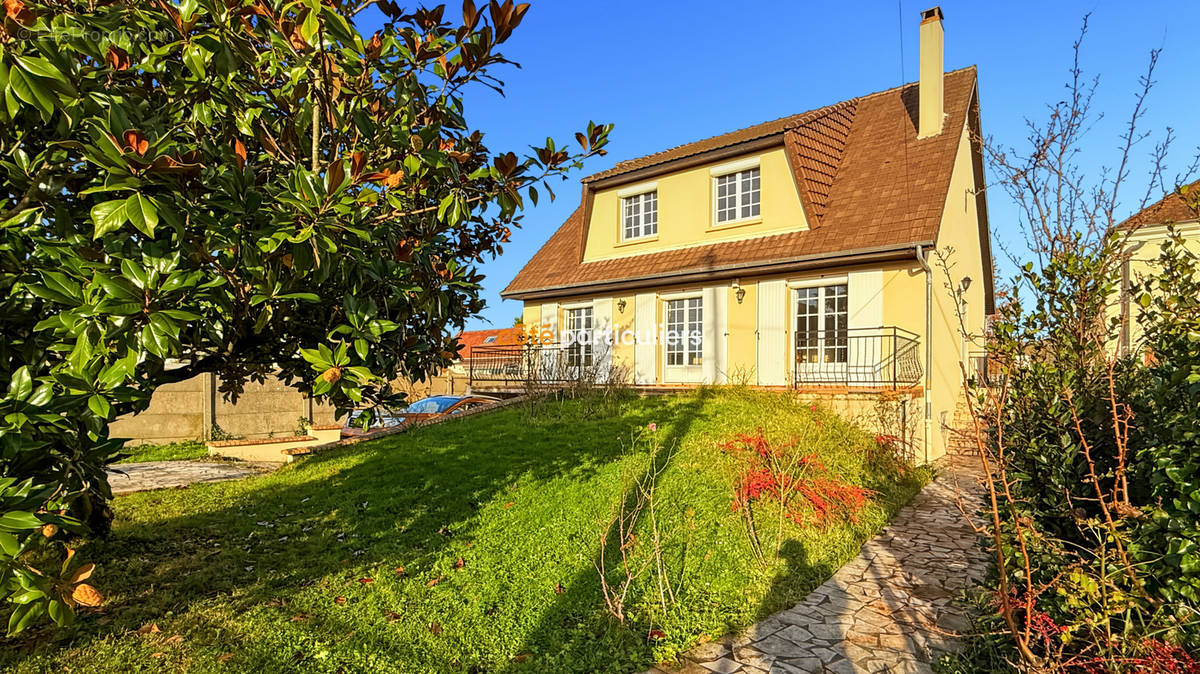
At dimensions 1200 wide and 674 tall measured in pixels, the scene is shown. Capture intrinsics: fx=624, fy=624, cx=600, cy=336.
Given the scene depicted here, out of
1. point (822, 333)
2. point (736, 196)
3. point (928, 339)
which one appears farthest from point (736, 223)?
point (928, 339)

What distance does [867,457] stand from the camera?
9523 mm

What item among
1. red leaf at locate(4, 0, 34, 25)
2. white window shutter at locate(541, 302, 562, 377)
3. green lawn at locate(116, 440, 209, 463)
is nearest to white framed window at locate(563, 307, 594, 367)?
white window shutter at locate(541, 302, 562, 377)

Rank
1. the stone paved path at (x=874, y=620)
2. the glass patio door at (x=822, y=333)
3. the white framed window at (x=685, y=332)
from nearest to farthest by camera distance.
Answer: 1. the stone paved path at (x=874, y=620)
2. the glass patio door at (x=822, y=333)
3. the white framed window at (x=685, y=332)

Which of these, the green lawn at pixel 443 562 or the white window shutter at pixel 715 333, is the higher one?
the white window shutter at pixel 715 333

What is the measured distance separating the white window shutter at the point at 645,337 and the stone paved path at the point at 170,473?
335 inches

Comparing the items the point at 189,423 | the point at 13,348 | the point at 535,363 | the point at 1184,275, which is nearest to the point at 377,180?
the point at 13,348

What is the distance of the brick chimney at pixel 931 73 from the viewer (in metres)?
13.2

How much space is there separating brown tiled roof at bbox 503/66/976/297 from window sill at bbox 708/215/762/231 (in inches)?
16.6

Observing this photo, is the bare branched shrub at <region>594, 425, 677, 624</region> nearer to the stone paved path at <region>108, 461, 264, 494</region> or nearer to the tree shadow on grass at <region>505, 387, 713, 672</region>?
the tree shadow on grass at <region>505, 387, 713, 672</region>

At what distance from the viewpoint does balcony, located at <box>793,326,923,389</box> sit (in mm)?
11617

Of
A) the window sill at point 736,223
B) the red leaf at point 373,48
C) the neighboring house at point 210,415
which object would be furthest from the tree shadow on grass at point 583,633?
the neighboring house at point 210,415

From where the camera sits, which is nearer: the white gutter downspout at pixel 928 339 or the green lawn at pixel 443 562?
the green lawn at pixel 443 562

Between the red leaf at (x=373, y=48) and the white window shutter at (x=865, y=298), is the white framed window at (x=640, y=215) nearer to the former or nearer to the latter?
the white window shutter at (x=865, y=298)

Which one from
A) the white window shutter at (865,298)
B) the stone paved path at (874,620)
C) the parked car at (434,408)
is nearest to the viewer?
the stone paved path at (874,620)
